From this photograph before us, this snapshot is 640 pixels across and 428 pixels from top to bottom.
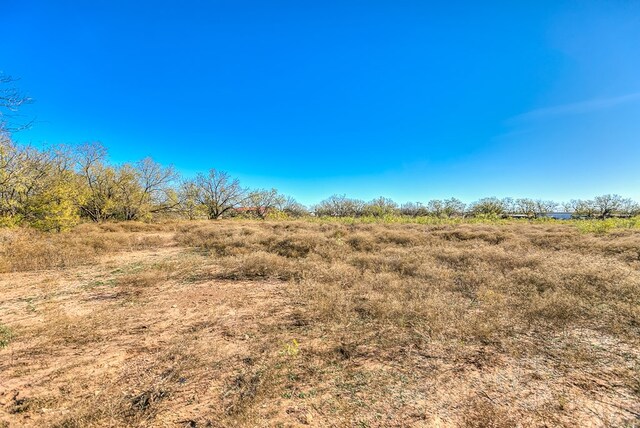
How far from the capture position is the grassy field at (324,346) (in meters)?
2.52

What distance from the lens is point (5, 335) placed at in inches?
154

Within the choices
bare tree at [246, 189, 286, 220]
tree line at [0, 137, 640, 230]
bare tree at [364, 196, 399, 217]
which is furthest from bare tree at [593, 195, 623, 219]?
bare tree at [246, 189, 286, 220]

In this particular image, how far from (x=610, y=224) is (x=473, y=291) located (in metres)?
18.7

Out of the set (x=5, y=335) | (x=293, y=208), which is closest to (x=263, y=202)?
(x=293, y=208)

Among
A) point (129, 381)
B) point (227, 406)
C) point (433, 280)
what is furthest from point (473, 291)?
point (129, 381)

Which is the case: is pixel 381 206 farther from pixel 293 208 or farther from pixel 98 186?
pixel 98 186

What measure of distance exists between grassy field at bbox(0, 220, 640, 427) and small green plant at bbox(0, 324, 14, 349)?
0.11 ft

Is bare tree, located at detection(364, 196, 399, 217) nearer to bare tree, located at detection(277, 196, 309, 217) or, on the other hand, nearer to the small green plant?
bare tree, located at detection(277, 196, 309, 217)

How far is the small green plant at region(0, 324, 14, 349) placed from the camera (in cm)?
370

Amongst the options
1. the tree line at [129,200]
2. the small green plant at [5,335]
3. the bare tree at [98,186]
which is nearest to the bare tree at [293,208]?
the tree line at [129,200]

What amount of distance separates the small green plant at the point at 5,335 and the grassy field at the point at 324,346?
32 mm

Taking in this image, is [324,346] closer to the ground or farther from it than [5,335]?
closer to the ground

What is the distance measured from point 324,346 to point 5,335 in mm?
5016

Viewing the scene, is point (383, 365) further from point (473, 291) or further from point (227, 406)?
point (473, 291)
